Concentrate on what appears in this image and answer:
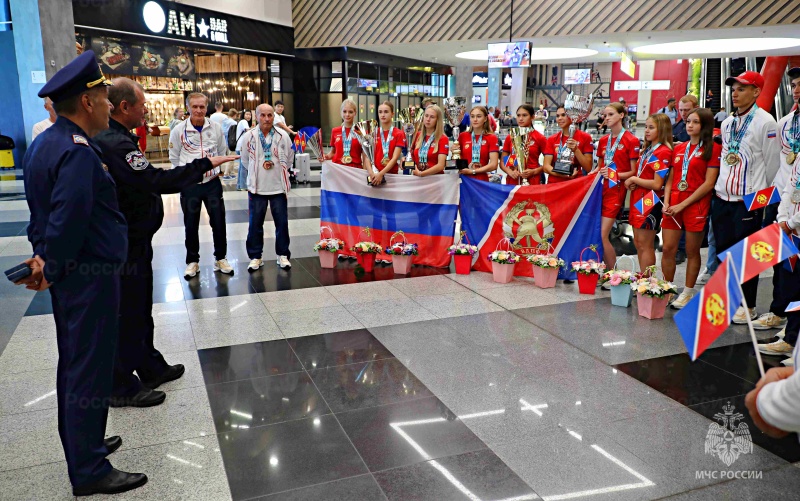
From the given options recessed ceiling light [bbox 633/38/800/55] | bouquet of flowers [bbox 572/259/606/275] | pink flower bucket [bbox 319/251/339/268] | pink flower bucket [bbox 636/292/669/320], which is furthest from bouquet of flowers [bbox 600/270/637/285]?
recessed ceiling light [bbox 633/38/800/55]

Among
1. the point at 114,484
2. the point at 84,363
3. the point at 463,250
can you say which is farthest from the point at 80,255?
the point at 463,250

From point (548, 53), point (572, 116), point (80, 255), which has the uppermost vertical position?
point (548, 53)

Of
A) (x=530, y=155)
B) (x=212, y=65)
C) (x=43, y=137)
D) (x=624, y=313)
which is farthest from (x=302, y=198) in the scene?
(x=212, y=65)

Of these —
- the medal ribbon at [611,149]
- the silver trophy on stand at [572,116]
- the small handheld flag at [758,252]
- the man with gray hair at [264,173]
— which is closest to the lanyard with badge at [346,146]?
the man with gray hair at [264,173]

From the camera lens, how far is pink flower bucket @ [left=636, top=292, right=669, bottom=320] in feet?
15.0

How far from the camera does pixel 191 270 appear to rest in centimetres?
575

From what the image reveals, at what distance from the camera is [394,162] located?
6.20m

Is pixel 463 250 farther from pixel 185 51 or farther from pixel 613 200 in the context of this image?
pixel 185 51

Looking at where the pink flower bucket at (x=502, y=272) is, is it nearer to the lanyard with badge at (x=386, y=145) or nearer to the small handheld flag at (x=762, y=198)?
the lanyard with badge at (x=386, y=145)

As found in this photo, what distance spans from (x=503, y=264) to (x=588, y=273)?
30.3 inches

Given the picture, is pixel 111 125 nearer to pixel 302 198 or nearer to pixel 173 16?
pixel 302 198

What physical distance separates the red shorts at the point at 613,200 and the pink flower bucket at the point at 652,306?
3.22 feet

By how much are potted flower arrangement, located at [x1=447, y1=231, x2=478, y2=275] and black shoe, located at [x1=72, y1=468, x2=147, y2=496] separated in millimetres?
3827

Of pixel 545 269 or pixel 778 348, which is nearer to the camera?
→ pixel 778 348
